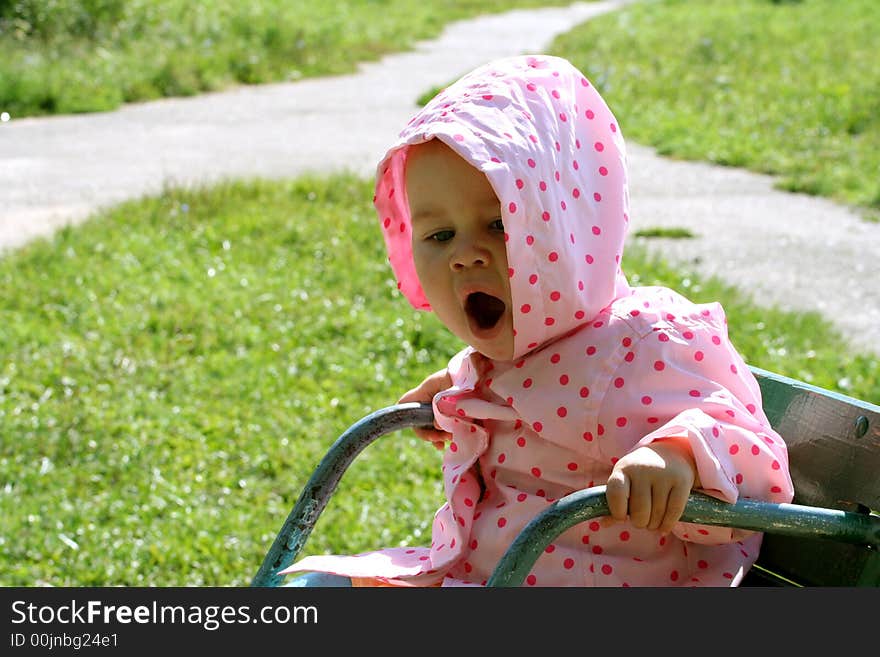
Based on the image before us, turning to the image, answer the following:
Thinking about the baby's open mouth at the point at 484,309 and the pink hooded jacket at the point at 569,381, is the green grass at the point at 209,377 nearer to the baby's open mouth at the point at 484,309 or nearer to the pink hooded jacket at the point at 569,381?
the pink hooded jacket at the point at 569,381

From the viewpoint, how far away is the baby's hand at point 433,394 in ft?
7.66

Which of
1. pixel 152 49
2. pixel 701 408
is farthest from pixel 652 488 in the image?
pixel 152 49

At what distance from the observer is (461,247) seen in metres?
2.00

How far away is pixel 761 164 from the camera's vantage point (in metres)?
8.56

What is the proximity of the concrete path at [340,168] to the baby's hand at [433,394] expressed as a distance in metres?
3.23

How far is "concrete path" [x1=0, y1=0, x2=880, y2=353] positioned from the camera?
245 inches

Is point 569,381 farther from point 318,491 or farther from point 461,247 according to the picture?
point 318,491

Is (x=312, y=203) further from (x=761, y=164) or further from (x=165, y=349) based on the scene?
(x=761, y=164)

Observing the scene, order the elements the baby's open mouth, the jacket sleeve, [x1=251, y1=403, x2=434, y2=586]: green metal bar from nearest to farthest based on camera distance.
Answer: the jacket sleeve → the baby's open mouth → [x1=251, y1=403, x2=434, y2=586]: green metal bar

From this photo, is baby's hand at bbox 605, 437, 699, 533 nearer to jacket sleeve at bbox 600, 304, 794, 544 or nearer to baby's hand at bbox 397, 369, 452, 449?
jacket sleeve at bbox 600, 304, 794, 544

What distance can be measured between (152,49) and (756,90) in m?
5.10

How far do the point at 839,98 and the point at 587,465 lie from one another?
891 centimetres

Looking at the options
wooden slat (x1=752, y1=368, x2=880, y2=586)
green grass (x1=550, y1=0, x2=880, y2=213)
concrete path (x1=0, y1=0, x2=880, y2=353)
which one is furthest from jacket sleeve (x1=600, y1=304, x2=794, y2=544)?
green grass (x1=550, y1=0, x2=880, y2=213)
